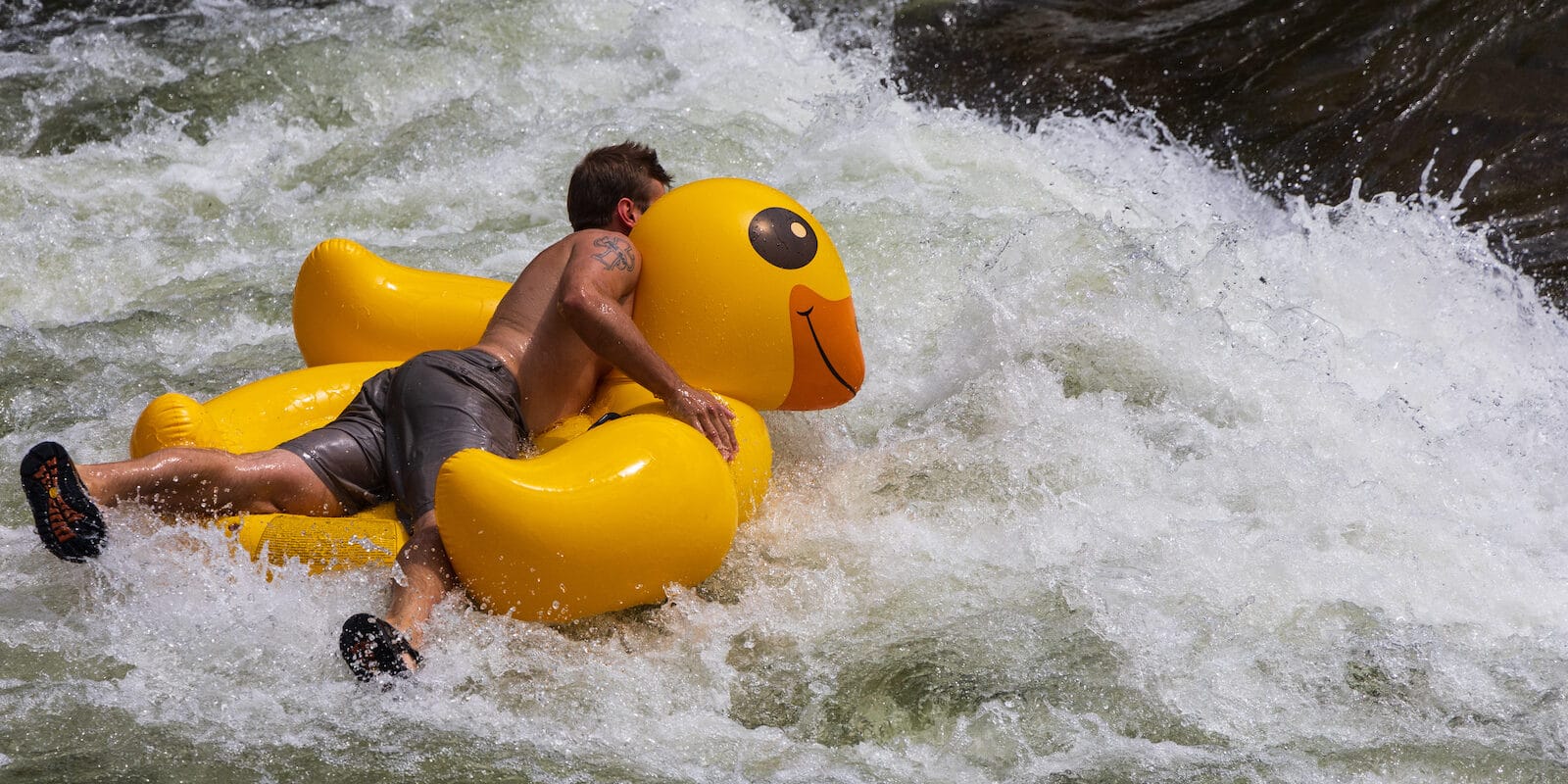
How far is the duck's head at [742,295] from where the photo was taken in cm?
368

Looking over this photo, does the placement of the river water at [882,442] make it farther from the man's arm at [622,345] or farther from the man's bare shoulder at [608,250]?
the man's bare shoulder at [608,250]

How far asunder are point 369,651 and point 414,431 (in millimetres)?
713

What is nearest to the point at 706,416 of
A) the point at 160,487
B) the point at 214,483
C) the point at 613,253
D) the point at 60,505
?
the point at 613,253

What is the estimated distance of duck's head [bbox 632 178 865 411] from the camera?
12.1ft

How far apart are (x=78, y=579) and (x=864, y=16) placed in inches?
228

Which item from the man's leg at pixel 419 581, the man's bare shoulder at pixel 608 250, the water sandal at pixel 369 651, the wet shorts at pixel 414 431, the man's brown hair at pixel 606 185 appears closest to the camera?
the water sandal at pixel 369 651

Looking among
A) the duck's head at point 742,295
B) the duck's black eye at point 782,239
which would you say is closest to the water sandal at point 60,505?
the duck's head at point 742,295

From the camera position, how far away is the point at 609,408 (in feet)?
12.5

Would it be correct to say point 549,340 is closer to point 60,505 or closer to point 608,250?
point 608,250

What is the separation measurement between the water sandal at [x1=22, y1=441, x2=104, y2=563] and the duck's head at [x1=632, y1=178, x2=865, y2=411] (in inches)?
54.3

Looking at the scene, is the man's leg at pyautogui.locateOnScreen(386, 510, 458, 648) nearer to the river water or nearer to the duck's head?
the river water

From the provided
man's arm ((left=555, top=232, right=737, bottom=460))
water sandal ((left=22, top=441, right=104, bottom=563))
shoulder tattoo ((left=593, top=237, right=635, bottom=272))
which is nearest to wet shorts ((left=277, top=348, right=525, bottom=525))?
man's arm ((left=555, top=232, right=737, bottom=460))

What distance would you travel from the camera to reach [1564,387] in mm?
5020

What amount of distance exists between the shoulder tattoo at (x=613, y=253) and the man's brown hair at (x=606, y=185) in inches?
9.9
